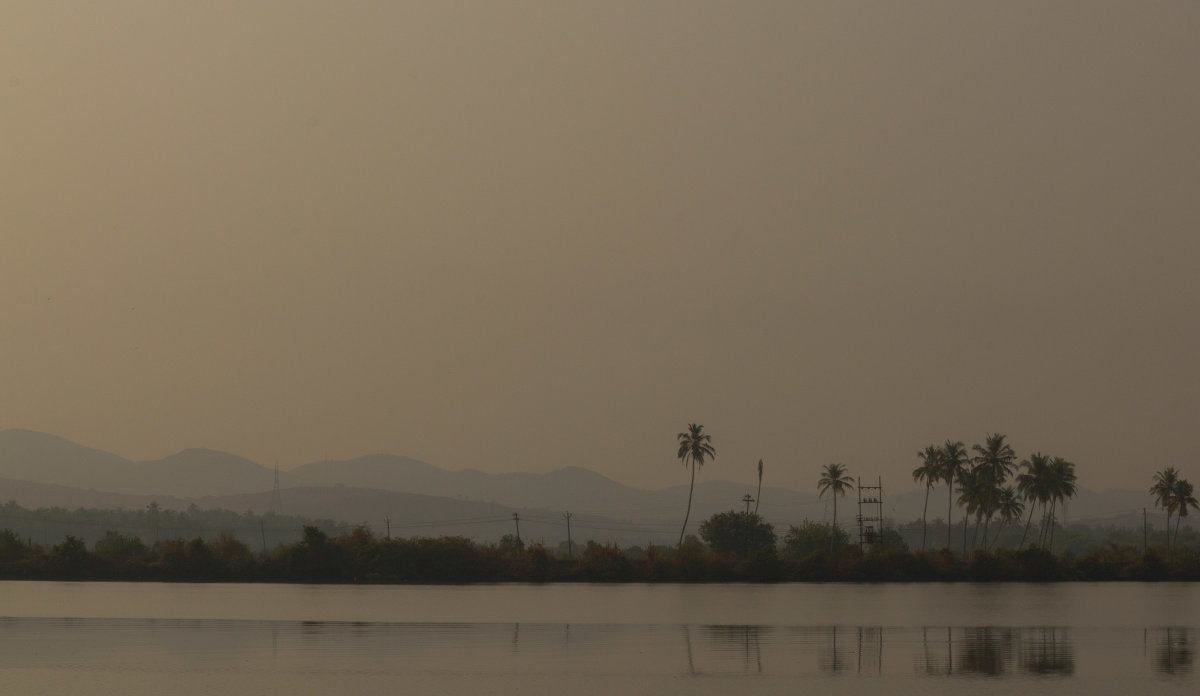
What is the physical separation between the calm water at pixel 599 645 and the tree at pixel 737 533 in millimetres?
69411

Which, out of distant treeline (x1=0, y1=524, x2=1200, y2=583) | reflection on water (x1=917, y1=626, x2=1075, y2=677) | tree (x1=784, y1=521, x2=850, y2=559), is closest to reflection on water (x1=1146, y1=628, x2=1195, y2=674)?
reflection on water (x1=917, y1=626, x2=1075, y2=677)

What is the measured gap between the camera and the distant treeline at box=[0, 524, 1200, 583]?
147750 millimetres

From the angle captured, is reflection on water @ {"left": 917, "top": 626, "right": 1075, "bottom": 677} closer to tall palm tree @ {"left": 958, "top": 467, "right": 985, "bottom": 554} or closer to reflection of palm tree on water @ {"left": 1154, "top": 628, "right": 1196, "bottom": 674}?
reflection of palm tree on water @ {"left": 1154, "top": 628, "right": 1196, "bottom": 674}

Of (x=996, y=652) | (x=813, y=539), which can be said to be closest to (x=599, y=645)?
(x=996, y=652)

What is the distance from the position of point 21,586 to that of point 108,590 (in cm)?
1357

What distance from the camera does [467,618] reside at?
8550cm

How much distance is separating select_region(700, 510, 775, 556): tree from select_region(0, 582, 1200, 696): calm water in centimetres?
6941

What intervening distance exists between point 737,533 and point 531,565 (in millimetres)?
44540

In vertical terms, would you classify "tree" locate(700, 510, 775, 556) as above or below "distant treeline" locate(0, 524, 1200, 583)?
above

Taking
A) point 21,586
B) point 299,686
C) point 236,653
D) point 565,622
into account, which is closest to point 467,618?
point 565,622

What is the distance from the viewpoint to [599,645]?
6494 cm

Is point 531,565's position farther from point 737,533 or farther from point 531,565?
point 737,533

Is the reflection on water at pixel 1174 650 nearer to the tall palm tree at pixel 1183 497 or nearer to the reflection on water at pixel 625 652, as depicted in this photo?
the reflection on water at pixel 625 652

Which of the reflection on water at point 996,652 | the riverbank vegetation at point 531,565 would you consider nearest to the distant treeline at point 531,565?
the riverbank vegetation at point 531,565
